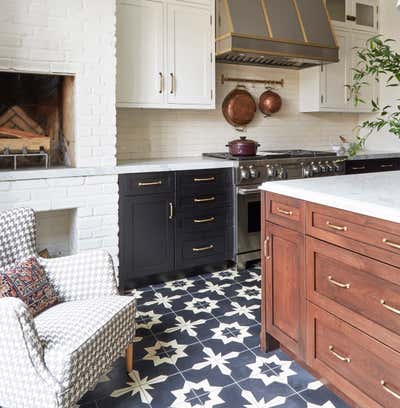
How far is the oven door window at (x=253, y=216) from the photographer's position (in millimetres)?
3789

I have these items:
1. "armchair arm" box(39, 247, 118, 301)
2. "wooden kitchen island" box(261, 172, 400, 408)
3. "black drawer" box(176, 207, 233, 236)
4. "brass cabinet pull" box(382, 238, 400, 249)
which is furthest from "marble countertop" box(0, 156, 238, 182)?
"brass cabinet pull" box(382, 238, 400, 249)

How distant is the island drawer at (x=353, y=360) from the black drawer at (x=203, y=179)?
1.77 meters

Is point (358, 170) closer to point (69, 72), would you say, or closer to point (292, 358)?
point (292, 358)

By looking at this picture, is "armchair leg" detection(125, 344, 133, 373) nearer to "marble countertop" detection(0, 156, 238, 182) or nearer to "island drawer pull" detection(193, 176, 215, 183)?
"marble countertop" detection(0, 156, 238, 182)

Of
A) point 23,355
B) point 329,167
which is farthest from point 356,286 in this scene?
point 329,167

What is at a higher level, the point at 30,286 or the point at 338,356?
the point at 30,286

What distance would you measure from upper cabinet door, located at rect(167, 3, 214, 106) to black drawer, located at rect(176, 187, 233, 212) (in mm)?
882

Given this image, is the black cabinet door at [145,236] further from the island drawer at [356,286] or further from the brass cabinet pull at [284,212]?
the island drawer at [356,286]

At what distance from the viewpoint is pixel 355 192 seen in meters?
1.88

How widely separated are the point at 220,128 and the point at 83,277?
273 cm

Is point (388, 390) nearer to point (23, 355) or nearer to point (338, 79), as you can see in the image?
point (23, 355)

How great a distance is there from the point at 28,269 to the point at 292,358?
1.46m

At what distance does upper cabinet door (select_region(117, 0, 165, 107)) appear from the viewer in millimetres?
3494

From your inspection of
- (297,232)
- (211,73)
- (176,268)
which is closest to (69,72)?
(211,73)
